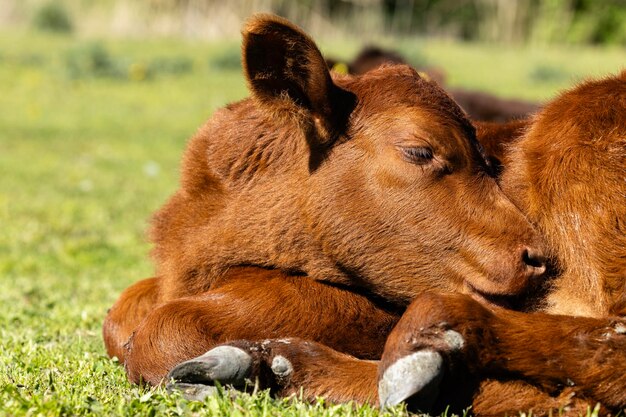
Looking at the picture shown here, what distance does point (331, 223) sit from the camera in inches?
180

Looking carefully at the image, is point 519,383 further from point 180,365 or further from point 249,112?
point 249,112

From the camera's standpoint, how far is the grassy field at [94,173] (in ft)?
13.4

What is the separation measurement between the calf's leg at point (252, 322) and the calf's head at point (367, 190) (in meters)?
0.18

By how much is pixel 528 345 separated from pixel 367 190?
3.64 ft

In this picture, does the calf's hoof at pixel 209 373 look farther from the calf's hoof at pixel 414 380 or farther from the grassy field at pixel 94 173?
the calf's hoof at pixel 414 380

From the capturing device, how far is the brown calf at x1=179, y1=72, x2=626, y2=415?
3.78 metres

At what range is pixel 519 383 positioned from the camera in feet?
12.8

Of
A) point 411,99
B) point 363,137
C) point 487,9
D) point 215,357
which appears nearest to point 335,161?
point 363,137

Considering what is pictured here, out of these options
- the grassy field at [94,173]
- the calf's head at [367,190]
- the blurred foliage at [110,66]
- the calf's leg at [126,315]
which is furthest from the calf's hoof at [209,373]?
the blurred foliage at [110,66]

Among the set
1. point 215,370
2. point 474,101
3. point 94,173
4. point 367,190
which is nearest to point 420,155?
point 367,190

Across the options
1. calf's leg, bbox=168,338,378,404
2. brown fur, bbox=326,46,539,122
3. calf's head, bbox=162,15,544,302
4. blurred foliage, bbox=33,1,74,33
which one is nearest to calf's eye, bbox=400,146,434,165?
calf's head, bbox=162,15,544,302

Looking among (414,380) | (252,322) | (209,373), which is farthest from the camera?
(252,322)

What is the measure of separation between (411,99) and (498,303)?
1055 mm

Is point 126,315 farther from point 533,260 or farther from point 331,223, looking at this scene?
point 533,260
